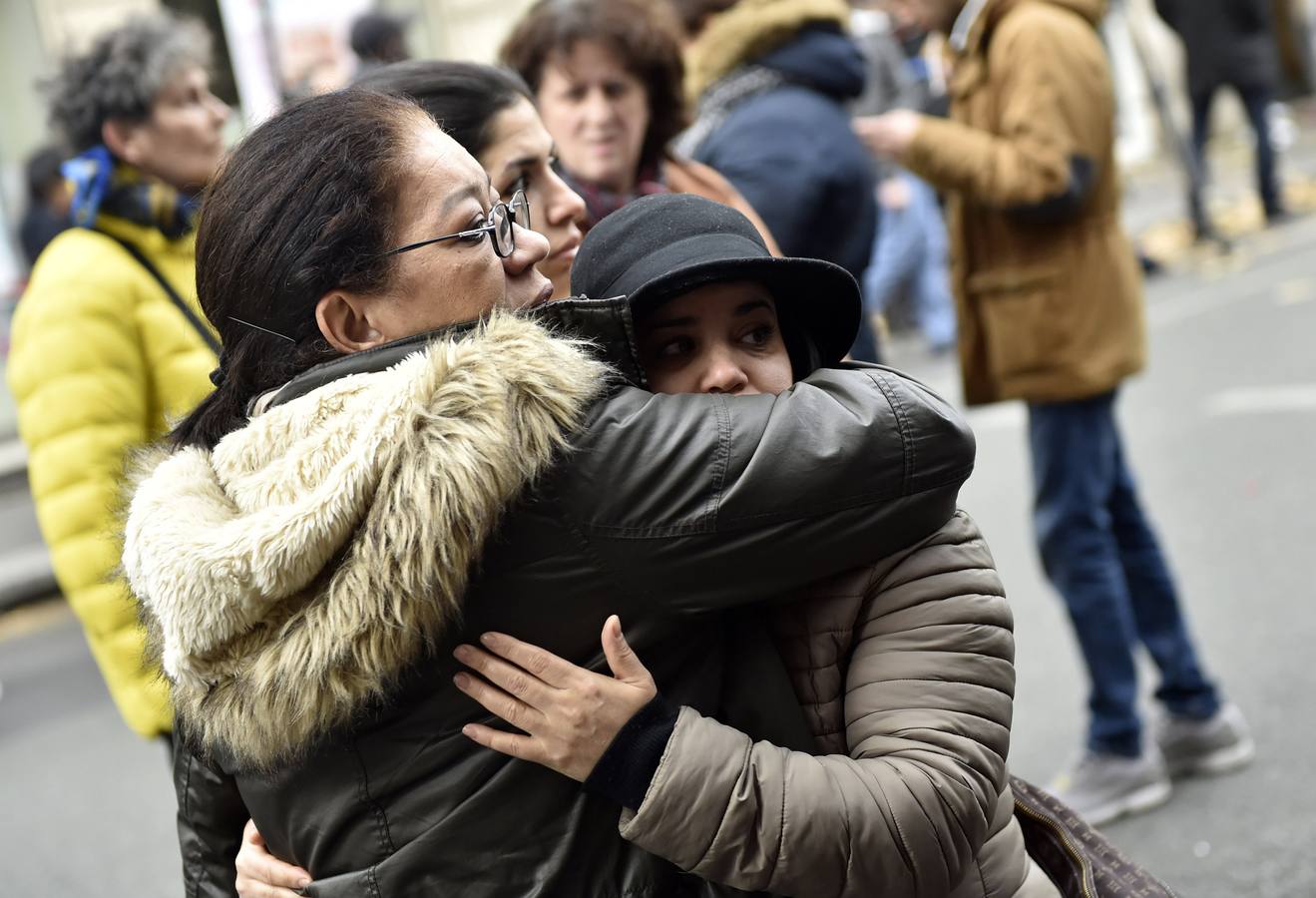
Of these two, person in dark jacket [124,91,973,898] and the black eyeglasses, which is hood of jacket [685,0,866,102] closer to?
the black eyeglasses

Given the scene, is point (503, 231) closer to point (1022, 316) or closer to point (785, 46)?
point (785, 46)

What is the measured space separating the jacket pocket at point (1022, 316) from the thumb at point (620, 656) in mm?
2477

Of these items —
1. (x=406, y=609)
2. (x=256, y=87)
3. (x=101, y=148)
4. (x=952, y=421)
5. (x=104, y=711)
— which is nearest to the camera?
(x=406, y=609)

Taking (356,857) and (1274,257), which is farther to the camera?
(1274,257)

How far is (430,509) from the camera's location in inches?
57.3

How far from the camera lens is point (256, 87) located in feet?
33.3

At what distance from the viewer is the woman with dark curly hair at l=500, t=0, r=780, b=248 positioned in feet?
10.0

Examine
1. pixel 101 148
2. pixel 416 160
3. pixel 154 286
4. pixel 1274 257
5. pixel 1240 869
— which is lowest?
pixel 1274 257

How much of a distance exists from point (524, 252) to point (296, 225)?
11.8 inches

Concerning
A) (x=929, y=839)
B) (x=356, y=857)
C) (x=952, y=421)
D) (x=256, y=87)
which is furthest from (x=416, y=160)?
(x=256, y=87)

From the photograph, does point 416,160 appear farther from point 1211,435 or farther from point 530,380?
point 1211,435

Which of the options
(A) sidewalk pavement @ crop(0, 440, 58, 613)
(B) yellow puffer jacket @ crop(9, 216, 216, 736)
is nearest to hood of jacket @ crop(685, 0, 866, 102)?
(B) yellow puffer jacket @ crop(9, 216, 216, 736)

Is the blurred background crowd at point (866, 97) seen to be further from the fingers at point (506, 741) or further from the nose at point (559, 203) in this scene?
the fingers at point (506, 741)

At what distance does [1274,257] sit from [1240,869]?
7.76 m
